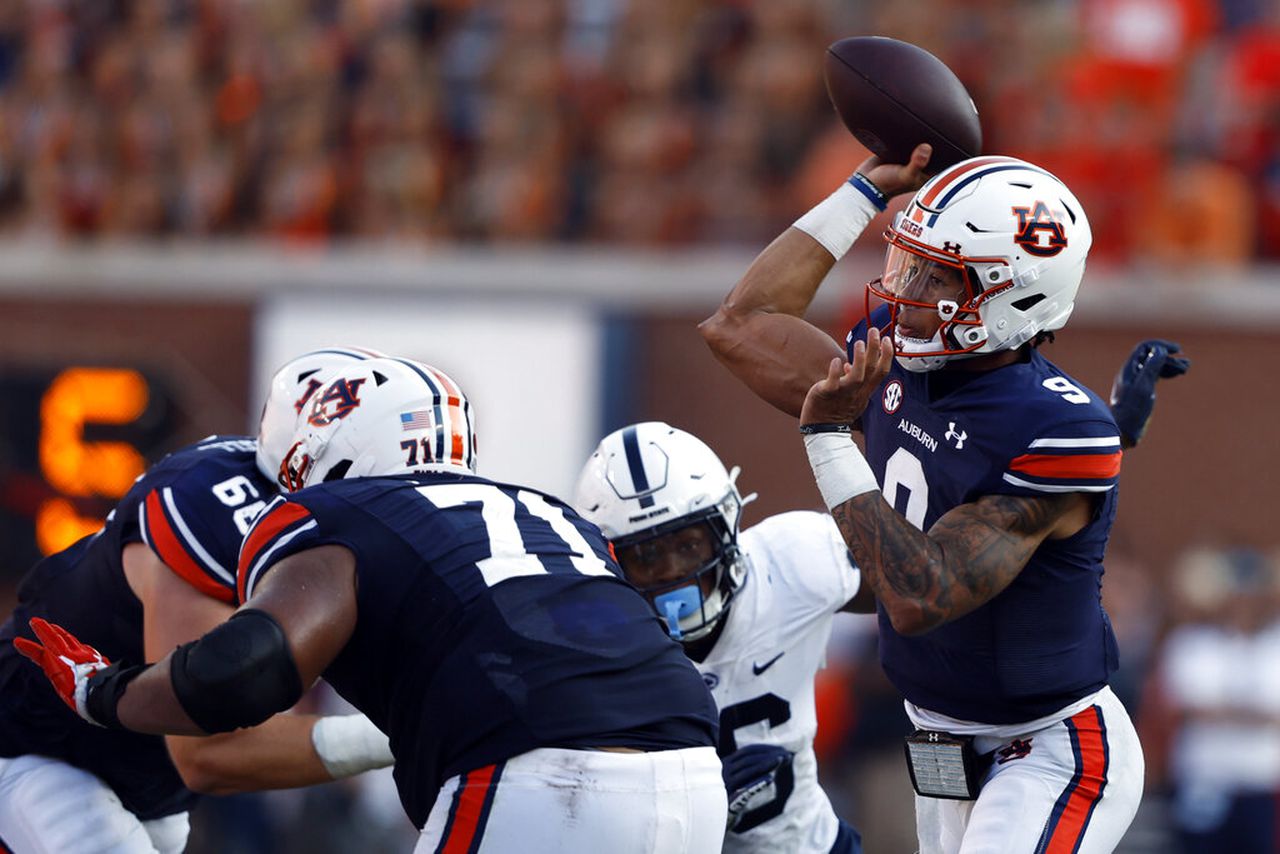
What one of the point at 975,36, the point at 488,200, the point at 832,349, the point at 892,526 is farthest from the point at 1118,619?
the point at 892,526

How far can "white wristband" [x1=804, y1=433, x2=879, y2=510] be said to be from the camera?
3596 mm

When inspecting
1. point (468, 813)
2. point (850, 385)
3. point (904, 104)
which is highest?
point (904, 104)

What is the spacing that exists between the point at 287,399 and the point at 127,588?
0.55 meters

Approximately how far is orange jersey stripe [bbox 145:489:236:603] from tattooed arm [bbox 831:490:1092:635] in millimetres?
1315

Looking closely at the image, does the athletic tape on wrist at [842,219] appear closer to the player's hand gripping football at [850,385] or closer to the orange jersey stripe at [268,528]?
the player's hand gripping football at [850,385]

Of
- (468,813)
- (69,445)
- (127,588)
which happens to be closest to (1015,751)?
(468,813)

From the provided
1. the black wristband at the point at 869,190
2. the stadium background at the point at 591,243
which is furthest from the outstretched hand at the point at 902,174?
the stadium background at the point at 591,243

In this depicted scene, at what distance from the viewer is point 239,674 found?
3.12 metres

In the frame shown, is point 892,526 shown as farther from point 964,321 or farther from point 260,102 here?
point 260,102

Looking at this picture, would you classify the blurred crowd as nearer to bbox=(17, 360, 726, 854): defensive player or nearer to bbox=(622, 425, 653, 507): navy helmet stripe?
bbox=(622, 425, 653, 507): navy helmet stripe

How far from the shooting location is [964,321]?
3814 millimetres

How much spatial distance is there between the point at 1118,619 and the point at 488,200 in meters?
3.81

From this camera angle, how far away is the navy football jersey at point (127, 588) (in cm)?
401

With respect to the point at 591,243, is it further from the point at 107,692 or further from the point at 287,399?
the point at 107,692
